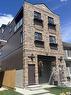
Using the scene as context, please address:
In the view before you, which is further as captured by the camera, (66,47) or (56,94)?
(66,47)

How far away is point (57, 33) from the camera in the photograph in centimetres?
2270

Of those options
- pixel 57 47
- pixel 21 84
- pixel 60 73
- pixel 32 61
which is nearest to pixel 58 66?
pixel 60 73

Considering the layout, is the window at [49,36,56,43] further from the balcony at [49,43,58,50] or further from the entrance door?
the entrance door

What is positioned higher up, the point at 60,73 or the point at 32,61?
the point at 32,61

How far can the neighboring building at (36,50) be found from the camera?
60.2ft

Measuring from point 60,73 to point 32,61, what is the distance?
193 inches

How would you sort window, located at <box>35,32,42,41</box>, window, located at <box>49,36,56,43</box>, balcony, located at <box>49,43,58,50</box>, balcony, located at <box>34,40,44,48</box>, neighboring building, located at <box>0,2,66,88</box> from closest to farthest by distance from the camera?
1. neighboring building, located at <box>0,2,66,88</box>
2. balcony, located at <box>34,40,44,48</box>
3. window, located at <box>35,32,42,41</box>
4. balcony, located at <box>49,43,58,50</box>
5. window, located at <box>49,36,56,43</box>

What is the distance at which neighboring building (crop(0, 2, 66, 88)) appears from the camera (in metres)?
18.4

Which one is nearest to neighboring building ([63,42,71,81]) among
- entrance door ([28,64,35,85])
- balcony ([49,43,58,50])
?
balcony ([49,43,58,50])

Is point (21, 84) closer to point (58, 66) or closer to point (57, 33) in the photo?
point (58, 66)

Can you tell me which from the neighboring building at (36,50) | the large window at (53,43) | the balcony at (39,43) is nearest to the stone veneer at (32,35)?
the neighboring building at (36,50)

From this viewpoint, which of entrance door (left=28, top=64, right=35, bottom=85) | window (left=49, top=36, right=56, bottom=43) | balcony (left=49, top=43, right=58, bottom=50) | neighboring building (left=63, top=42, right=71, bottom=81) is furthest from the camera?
neighboring building (left=63, top=42, right=71, bottom=81)

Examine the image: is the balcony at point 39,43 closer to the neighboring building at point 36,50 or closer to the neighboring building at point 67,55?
the neighboring building at point 36,50

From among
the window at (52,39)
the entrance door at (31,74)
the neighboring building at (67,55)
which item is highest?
the window at (52,39)
